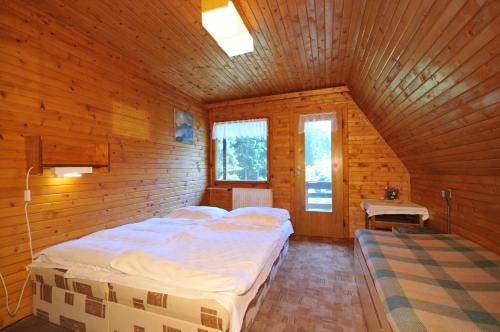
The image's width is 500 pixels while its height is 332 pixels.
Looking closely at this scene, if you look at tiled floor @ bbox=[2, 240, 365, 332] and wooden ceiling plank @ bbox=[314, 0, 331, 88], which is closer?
tiled floor @ bbox=[2, 240, 365, 332]

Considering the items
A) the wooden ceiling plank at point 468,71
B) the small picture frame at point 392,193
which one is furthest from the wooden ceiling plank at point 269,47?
the small picture frame at point 392,193

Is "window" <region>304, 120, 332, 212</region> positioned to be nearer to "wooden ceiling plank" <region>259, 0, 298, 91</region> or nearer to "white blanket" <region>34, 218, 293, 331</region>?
"wooden ceiling plank" <region>259, 0, 298, 91</region>

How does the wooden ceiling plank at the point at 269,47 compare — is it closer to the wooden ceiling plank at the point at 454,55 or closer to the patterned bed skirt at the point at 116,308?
the wooden ceiling plank at the point at 454,55

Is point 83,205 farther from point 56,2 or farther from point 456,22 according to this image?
point 456,22

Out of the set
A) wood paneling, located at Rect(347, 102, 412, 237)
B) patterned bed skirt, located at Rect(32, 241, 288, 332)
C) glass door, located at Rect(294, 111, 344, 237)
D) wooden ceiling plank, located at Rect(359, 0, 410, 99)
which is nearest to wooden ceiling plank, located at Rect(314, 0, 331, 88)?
wooden ceiling plank, located at Rect(359, 0, 410, 99)

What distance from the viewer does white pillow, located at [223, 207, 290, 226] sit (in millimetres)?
2627

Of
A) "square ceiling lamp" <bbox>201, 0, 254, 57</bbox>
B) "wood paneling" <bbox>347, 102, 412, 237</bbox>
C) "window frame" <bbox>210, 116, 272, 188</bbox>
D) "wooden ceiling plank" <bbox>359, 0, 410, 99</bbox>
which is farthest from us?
"window frame" <bbox>210, 116, 272, 188</bbox>

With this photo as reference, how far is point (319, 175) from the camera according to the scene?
3.87 metres

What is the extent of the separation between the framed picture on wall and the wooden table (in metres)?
2.98

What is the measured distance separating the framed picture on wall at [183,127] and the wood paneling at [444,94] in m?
2.63

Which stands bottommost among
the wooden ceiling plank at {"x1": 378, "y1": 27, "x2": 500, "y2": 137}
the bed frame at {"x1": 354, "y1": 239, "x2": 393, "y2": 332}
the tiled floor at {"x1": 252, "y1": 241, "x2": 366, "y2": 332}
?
the tiled floor at {"x1": 252, "y1": 241, "x2": 366, "y2": 332}

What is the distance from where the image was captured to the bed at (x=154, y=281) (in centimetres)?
124

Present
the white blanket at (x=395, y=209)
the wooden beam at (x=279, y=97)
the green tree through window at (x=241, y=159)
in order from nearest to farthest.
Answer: the white blanket at (x=395, y=209) → the wooden beam at (x=279, y=97) → the green tree through window at (x=241, y=159)

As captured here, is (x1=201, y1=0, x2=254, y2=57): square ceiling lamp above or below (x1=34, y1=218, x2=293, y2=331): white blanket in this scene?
above
